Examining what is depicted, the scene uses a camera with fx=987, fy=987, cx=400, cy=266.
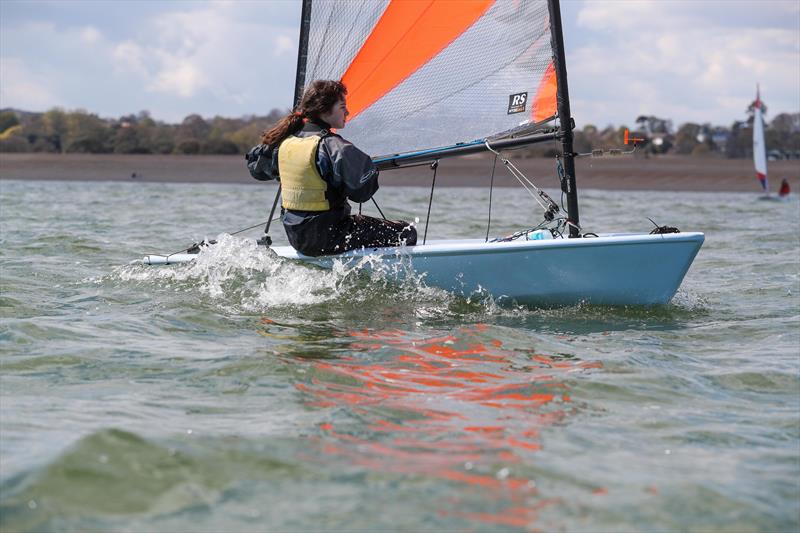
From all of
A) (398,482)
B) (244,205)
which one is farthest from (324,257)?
(244,205)

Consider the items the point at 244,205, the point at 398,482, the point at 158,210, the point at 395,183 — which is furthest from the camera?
the point at 395,183

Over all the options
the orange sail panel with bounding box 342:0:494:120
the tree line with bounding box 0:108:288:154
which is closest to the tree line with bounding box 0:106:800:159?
the tree line with bounding box 0:108:288:154

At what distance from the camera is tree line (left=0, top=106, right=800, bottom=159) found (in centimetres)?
3856

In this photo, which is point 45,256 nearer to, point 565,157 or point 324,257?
point 324,257

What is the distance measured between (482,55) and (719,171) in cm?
2648

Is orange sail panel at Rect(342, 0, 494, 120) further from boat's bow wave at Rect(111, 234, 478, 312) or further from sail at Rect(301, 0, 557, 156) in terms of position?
boat's bow wave at Rect(111, 234, 478, 312)

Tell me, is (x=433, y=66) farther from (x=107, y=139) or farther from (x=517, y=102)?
(x=107, y=139)

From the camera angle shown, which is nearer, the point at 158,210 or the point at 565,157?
the point at 565,157

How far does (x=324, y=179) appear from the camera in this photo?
5.30 meters

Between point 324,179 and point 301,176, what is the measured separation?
0.41 feet

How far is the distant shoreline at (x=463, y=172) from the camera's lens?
2861cm

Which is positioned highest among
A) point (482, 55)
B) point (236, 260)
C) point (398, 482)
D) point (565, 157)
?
point (482, 55)

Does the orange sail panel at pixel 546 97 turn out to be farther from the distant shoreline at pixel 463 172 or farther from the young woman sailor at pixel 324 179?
the distant shoreline at pixel 463 172

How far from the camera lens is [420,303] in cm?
541
